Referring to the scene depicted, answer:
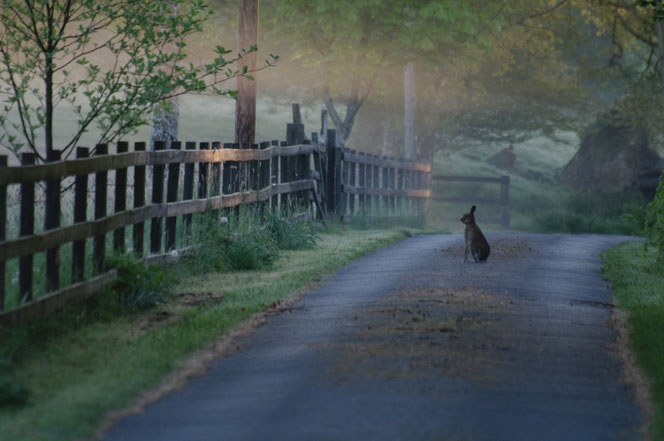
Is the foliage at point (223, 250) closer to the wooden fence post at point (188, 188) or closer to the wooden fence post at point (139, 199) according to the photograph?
the wooden fence post at point (188, 188)

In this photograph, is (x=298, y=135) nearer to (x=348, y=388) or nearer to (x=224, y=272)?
(x=224, y=272)

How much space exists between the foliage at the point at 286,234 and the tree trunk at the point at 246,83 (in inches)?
136

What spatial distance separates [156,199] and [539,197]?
1113 inches

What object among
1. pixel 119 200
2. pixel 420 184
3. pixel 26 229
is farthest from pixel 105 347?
pixel 420 184

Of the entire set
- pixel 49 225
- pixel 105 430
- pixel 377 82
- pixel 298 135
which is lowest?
pixel 105 430

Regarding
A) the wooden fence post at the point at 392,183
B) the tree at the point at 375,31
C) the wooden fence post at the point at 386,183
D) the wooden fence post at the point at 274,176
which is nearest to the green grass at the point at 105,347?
the wooden fence post at the point at 274,176

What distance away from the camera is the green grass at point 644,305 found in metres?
6.78

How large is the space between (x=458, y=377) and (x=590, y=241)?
14.2 m

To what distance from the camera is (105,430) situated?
5.66m

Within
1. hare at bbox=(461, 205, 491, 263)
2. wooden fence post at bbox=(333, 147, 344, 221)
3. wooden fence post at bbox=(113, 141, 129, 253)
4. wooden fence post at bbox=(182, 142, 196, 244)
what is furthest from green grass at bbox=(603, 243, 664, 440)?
wooden fence post at bbox=(333, 147, 344, 221)

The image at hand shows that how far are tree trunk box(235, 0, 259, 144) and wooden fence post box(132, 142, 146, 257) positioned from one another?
7.91m

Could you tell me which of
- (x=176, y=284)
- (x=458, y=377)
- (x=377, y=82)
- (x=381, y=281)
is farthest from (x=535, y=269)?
(x=377, y=82)

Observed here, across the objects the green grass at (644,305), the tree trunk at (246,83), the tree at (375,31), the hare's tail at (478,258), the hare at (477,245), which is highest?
the tree at (375,31)

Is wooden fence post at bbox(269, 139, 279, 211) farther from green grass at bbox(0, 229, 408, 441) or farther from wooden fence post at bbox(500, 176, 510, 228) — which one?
wooden fence post at bbox(500, 176, 510, 228)
